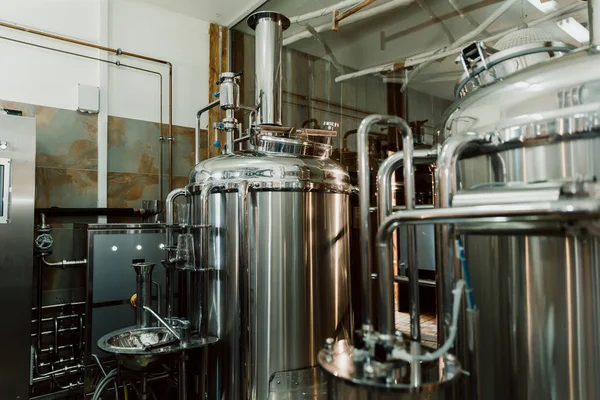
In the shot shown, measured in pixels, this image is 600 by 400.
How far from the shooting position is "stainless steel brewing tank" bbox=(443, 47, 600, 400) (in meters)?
0.92

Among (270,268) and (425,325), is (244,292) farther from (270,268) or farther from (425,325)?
(425,325)

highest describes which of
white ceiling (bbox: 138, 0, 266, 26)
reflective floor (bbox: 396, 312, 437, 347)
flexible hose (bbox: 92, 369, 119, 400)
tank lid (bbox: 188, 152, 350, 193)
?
white ceiling (bbox: 138, 0, 266, 26)

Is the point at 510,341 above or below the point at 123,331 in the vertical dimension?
above

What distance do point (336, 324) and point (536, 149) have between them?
1.29 meters

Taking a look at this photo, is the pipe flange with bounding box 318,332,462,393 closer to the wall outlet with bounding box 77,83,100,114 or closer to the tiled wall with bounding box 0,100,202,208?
the tiled wall with bounding box 0,100,202,208

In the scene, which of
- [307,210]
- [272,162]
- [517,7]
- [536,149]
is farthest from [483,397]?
[517,7]

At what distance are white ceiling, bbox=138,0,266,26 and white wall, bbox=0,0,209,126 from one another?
72 mm

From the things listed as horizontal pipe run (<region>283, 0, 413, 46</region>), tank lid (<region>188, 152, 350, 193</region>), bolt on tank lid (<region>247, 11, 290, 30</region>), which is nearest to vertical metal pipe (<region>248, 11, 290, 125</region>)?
bolt on tank lid (<region>247, 11, 290, 30</region>)

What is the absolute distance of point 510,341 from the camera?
1054 mm

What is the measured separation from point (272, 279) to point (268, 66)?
1291mm

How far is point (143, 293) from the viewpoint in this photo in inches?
81.6

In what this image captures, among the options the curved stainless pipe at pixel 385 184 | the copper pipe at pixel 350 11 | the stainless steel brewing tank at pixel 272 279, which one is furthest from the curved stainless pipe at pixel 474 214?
the copper pipe at pixel 350 11

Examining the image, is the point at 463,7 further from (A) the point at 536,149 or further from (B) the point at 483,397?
(B) the point at 483,397

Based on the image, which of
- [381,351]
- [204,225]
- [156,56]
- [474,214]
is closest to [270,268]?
[204,225]
